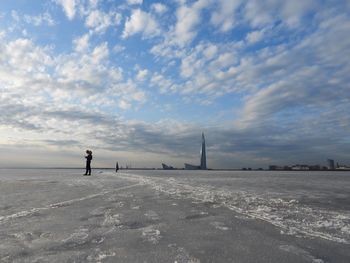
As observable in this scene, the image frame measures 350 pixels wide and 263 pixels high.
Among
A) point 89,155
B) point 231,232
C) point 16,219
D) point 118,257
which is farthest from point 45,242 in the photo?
point 89,155

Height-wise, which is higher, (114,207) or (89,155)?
(89,155)

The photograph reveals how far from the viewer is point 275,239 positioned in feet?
13.2

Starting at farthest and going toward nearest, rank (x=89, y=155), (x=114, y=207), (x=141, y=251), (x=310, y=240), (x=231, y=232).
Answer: (x=89, y=155) < (x=114, y=207) < (x=231, y=232) < (x=310, y=240) < (x=141, y=251)

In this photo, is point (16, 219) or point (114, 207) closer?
point (16, 219)

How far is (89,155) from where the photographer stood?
27625 millimetres

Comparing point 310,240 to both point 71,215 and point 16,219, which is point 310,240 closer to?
point 71,215

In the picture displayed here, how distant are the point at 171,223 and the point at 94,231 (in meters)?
1.35

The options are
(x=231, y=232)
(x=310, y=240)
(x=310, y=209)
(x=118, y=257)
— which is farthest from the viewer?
(x=310, y=209)

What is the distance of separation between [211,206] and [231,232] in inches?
Result: 105

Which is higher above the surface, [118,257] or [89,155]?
[89,155]

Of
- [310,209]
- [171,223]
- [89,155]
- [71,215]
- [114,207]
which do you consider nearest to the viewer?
[171,223]

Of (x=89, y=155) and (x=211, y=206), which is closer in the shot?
(x=211, y=206)

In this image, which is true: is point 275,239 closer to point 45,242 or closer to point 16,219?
point 45,242

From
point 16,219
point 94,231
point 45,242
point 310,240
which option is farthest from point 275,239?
point 16,219
